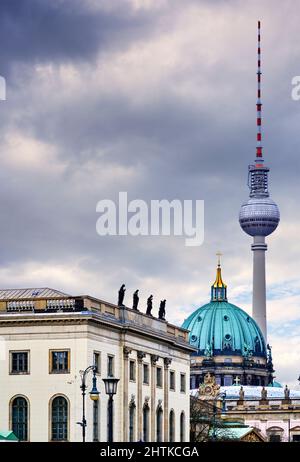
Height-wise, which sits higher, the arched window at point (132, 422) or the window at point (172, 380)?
the window at point (172, 380)

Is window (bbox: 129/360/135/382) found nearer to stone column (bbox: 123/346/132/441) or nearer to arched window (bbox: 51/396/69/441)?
stone column (bbox: 123/346/132/441)

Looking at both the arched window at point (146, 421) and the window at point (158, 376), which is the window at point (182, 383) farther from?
the arched window at point (146, 421)

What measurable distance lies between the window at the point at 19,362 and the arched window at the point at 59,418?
12.5 ft

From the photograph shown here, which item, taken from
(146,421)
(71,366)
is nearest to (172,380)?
(146,421)

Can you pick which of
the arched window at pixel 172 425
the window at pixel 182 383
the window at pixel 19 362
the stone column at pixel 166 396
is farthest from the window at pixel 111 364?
the window at pixel 182 383

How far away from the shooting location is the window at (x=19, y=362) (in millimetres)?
120688

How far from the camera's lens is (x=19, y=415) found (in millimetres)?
119875

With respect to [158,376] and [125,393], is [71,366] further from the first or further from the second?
[158,376]
